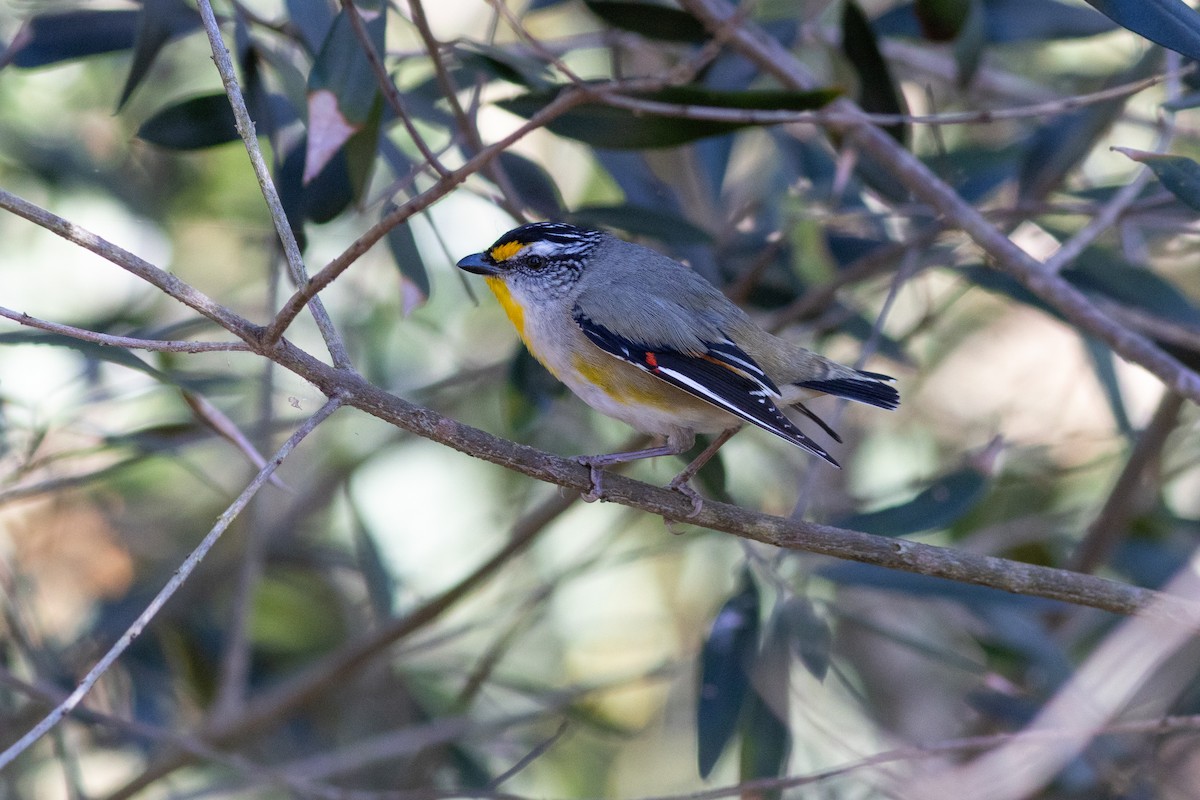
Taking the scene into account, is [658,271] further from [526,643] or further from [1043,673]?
[526,643]

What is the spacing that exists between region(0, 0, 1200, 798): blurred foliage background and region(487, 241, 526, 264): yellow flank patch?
0.21 metres

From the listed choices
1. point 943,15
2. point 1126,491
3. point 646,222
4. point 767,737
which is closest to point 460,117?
point 646,222

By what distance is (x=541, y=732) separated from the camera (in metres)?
5.55

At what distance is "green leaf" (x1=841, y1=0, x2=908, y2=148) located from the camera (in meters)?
3.76

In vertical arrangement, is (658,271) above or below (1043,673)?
above

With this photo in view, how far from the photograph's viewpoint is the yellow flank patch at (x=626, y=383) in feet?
11.1

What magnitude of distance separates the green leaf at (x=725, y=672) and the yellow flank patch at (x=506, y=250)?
1.30m

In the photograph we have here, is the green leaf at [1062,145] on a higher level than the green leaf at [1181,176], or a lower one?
lower

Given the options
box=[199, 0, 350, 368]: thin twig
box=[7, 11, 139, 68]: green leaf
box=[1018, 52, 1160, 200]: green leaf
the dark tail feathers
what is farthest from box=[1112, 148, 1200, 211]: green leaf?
box=[7, 11, 139, 68]: green leaf

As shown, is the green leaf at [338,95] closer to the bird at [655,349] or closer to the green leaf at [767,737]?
the bird at [655,349]

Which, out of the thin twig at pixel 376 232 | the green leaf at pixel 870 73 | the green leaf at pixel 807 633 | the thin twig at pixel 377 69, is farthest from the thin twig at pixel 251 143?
the green leaf at pixel 870 73

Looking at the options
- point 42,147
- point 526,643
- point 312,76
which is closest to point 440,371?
point 526,643

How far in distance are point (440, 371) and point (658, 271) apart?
2340mm

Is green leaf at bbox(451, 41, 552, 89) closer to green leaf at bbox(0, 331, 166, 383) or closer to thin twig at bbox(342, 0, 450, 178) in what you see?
thin twig at bbox(342, 0, 450, 178)
